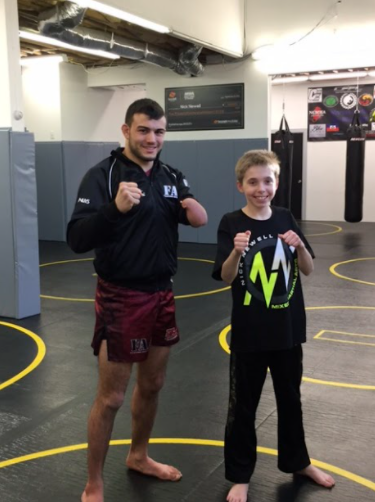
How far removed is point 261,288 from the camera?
99.7 inches

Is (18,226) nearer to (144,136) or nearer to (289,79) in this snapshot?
(144,136)

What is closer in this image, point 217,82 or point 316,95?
point 217,82

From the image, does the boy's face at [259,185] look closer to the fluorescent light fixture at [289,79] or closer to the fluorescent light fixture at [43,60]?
the fluorescent light fixture at [43,60]

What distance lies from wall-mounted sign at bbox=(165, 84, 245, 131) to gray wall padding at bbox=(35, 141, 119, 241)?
192 centimetres

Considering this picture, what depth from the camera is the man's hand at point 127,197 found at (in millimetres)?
2193

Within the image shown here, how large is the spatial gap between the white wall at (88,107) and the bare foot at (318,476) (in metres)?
9.66

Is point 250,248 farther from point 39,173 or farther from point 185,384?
point 39,173

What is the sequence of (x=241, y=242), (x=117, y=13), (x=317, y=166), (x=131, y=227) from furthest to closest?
(x=317, y=166), (x=117, y=13), (x=131, y=227), (x=241, y=242)

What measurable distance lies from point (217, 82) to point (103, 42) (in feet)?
9.15

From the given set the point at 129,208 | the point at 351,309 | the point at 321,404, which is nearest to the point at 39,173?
the point at 351,309

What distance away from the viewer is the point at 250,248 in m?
2.54

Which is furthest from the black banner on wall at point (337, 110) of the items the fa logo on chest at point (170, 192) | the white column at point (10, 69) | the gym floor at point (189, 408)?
the fa logo on chest at point (170, 192)

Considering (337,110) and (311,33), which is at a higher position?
(311,33)

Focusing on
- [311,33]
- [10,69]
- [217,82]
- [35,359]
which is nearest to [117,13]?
[10,69]
